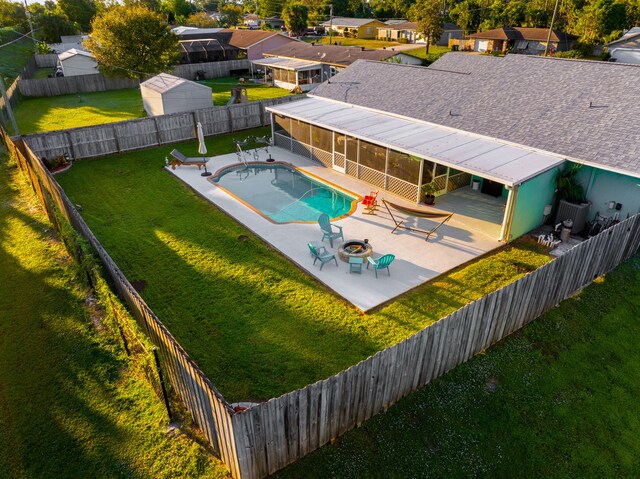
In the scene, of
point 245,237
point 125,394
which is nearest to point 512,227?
point 245,237

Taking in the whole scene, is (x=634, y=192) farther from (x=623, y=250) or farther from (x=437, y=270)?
(x=437, y=270)

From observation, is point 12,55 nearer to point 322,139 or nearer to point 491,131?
point 322,139

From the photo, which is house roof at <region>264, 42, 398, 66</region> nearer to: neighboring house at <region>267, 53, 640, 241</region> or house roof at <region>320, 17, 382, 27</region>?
neighboring house at <region>267, 53, 640, 241</region>

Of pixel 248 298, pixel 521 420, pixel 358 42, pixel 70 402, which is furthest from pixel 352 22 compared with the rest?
pixel 70 402

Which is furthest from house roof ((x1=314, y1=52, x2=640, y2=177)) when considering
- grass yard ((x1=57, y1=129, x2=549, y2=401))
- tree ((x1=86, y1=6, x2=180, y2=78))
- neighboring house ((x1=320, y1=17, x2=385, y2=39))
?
neighboring house ((x1=320, y1=17, x2=385, y2=39))

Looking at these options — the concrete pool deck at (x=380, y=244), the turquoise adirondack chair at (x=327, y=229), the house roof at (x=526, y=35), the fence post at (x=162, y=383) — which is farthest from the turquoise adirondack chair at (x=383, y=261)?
the house roof at (x=526, y=35)

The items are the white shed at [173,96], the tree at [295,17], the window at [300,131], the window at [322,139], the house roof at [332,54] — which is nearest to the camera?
the window at [322,139]

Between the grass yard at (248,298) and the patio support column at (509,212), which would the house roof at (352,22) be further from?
the patio support column at (509,212)
